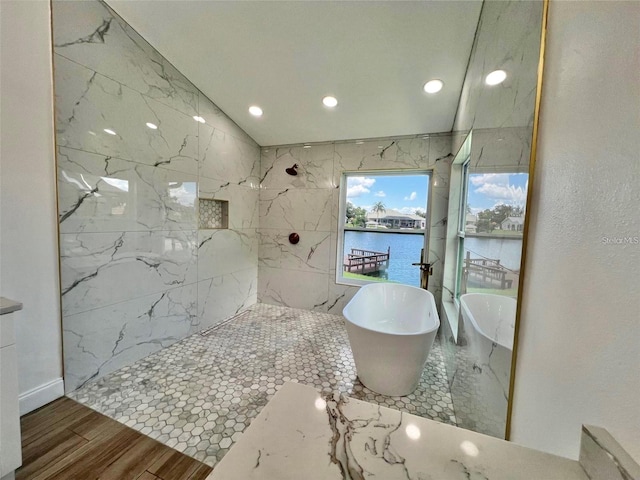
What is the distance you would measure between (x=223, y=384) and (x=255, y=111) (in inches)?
112

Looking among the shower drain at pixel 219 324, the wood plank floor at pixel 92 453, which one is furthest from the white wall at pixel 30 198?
the shower drain at pixel 219 324

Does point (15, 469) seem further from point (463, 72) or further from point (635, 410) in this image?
point (463, 72)

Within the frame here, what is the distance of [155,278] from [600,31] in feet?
9.90

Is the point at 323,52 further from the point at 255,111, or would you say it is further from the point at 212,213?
the point at 212,213

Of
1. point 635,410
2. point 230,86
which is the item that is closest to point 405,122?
point 230,86

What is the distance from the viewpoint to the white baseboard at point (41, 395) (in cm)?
165

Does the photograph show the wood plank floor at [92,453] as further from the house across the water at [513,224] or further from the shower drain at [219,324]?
the house across the water at [513,224]

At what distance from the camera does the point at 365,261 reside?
11.6 feet

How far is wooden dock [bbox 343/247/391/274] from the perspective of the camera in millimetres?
3453

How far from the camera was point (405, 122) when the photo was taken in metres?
2.82

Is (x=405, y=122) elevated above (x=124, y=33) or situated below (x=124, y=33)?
below

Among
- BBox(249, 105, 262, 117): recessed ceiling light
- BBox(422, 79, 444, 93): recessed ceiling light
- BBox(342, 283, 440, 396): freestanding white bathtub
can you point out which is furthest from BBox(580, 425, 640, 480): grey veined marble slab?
BBox(249, 105, 262, 117): recessed ceiling light

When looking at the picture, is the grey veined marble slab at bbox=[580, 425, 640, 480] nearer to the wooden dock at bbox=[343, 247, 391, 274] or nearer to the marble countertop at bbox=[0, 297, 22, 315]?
the marble countertop at bbox=[0, 297, 22, 315]

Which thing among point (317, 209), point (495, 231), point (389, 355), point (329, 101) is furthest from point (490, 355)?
point (317, 209)
